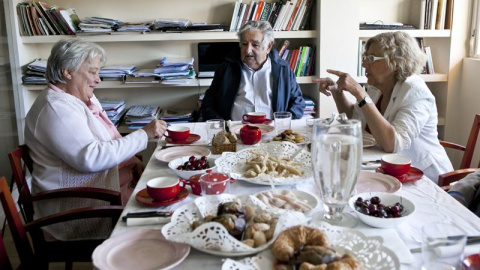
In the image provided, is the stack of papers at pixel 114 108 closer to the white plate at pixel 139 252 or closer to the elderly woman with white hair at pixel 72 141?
the elderly woman with white hair at pixel 72 141

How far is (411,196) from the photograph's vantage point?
1.43 meters

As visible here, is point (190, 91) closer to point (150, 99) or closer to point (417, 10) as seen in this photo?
point (150, 99)

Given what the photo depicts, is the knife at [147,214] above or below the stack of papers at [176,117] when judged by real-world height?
above

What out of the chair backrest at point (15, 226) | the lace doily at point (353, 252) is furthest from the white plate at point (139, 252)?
the chair backrest at point (15, 226)

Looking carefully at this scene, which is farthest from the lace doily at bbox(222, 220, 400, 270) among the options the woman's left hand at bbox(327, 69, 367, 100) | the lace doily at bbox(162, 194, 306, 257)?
the woman's left hand at bbox(327, 69, 367, 100)

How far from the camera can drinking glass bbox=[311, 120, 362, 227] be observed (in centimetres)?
113

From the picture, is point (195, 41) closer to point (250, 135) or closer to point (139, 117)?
point (139, 117)

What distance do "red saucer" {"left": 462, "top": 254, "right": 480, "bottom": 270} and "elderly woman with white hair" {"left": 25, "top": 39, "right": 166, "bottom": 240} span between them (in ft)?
4.50

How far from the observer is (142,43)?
147 inches

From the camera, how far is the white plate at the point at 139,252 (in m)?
1.04

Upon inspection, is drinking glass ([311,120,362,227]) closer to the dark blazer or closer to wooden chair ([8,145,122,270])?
wooden chair ([8,145,122,270])

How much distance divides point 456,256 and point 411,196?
1.67 feet

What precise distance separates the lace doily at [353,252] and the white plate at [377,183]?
430mm

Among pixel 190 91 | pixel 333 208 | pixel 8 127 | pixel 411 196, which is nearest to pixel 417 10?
pixel 190 91
